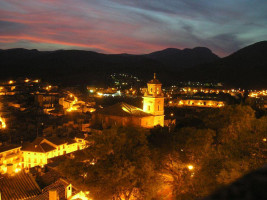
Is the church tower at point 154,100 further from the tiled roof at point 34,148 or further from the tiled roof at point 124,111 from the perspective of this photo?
the tiled roof at point 34,148

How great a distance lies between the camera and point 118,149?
41.7 ft

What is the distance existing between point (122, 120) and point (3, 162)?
1273cm

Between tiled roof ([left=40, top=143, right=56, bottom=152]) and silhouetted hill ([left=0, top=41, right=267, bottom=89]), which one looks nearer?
tiled roof ([left=40, top=143, right=56, bottom=152])

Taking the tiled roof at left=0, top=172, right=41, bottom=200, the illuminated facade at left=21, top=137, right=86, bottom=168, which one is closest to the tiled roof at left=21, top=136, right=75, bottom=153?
the illuminated facade at left=21, top=137, right=86, bottom=168

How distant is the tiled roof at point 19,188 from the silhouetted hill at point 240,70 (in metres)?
90.9

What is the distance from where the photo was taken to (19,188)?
13273mm

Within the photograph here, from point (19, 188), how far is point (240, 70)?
113 m

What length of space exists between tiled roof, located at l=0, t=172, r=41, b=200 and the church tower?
55.6 feet

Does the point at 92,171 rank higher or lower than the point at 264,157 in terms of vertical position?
lower

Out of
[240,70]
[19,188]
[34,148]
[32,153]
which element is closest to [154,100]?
[34,148]

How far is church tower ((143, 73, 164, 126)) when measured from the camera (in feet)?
92.8

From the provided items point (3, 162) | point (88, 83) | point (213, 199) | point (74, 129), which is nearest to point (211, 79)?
point (88, 83)

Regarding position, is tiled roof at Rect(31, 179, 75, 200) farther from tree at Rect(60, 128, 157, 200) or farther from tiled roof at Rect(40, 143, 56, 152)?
tiled roof at Rect(40, 143, 56, 152)

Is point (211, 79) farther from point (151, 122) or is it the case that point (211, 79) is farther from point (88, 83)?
point (151, 122)
